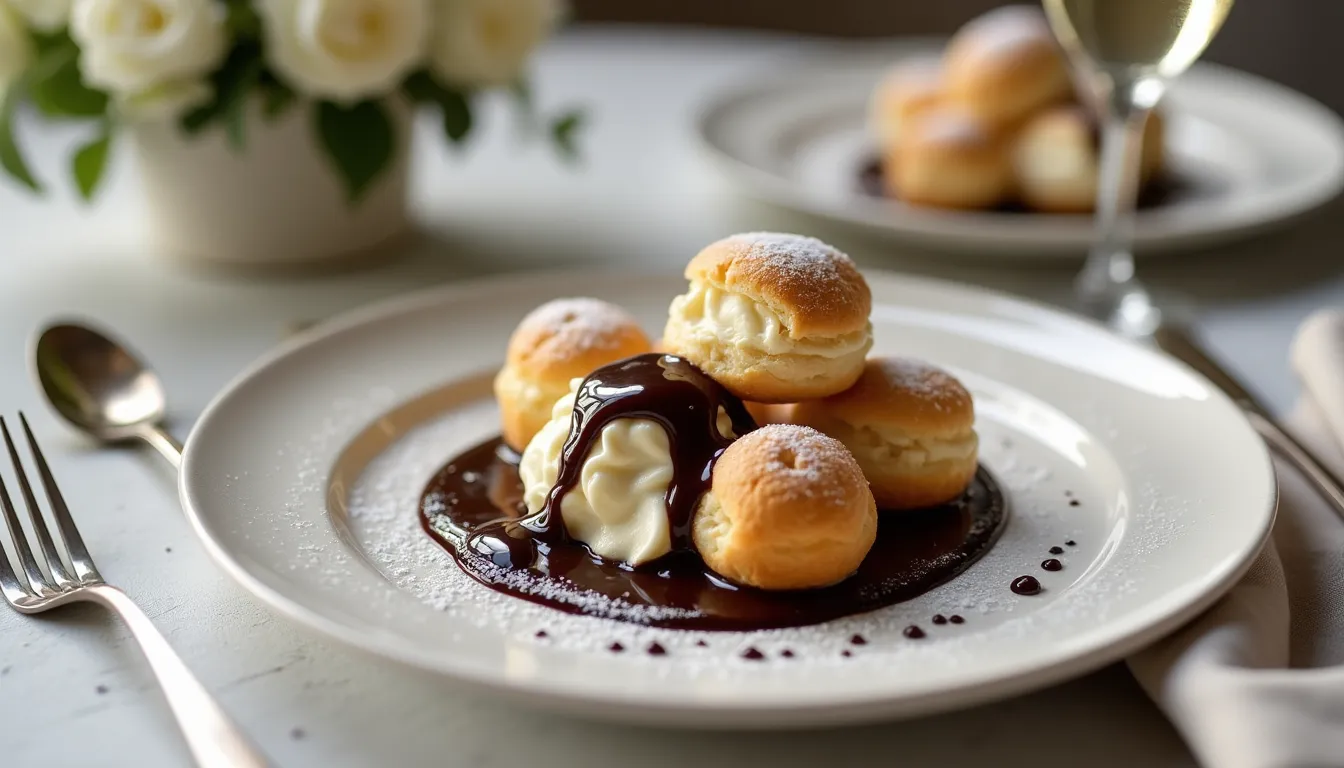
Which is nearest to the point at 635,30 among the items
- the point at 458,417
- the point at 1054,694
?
the point at 458,417

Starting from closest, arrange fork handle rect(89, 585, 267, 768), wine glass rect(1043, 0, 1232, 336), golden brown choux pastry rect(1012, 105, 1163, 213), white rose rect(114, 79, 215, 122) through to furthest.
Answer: fork handle rect(89, 585, 267, 768)
wine glass rect(1043, 0, 1232, 336)
white rose rect(114, 79, 215, 122)
golden brown choux pastry rect(1012, 105, 1163, 213)

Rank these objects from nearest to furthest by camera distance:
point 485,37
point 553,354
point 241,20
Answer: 1. point 553,354
2. point 241,20
3. point 485,37

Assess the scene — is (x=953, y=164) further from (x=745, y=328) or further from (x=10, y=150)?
(x=10, y=150)

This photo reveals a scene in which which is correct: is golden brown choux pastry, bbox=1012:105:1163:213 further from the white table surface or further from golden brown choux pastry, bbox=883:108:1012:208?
the white table surface

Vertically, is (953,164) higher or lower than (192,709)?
higher

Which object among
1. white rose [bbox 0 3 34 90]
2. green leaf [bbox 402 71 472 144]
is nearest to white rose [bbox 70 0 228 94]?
white rose [bbox 0 3 34 90]

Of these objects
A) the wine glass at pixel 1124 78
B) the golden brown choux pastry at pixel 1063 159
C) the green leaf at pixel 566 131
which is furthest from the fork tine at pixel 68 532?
the golden brown choux pastry at pixel 1063 159

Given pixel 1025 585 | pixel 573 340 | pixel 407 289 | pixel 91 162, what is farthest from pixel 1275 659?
pixel 91 162

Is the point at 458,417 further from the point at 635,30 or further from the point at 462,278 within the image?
the point at 635,30
